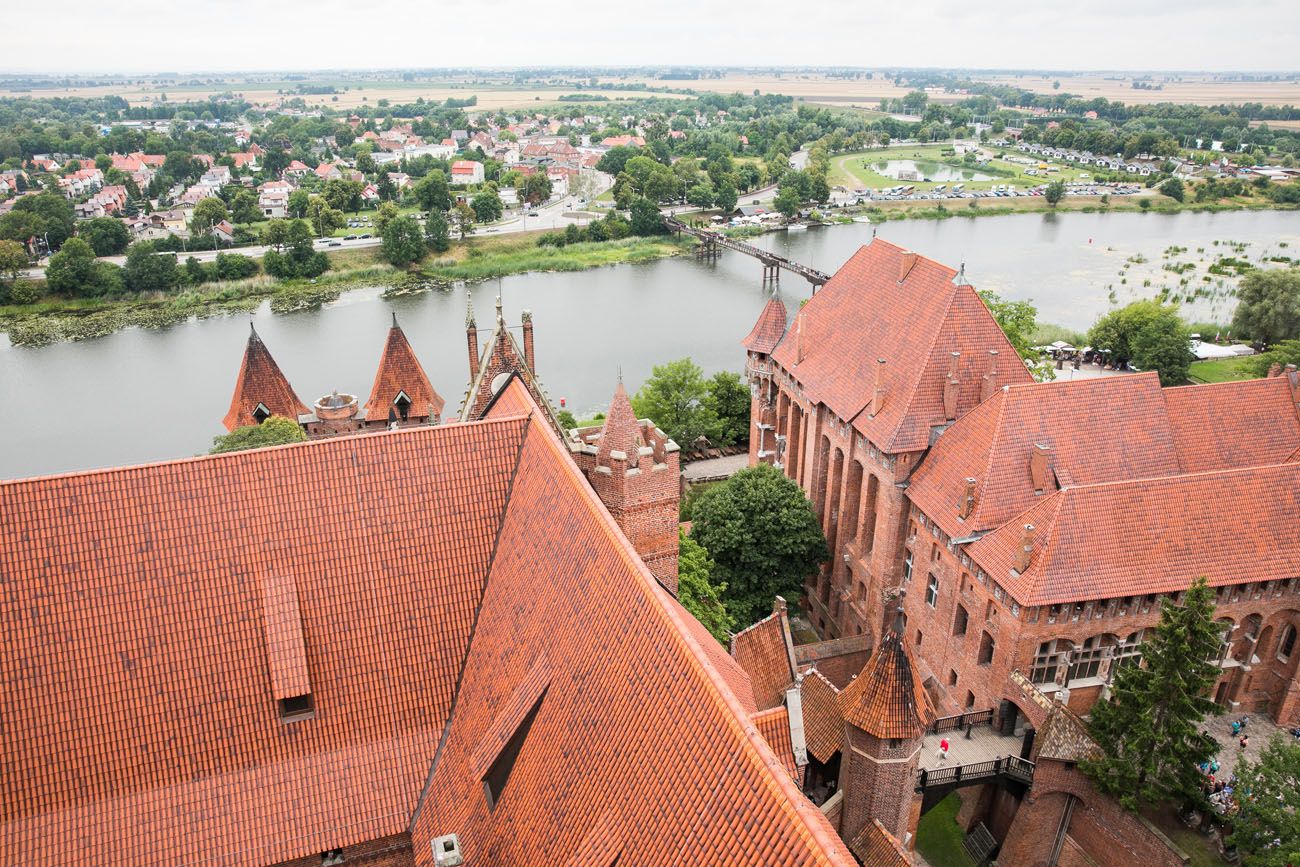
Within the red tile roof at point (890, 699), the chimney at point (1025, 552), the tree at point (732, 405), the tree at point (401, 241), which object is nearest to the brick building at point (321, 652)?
the red tile roof at point (890, 699)

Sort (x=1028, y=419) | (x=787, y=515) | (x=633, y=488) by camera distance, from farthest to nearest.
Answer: (x=787, y=515)
(x=1028, y=419)
(x=633, y=488)

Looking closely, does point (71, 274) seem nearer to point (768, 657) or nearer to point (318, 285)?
point (318, 285)

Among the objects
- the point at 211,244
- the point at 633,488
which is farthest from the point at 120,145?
the point at 633,488

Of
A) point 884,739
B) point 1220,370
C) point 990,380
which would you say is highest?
point 990,380

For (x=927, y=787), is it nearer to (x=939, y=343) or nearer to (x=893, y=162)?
(x=939, y=343)

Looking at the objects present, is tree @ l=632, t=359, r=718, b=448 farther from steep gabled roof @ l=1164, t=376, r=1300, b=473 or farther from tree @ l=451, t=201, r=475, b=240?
tree @ l=451, t=201, r=475, b=240

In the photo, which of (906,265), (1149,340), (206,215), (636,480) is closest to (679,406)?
(906,265)

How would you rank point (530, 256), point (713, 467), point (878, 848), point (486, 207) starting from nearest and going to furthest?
point (878, 848) < point (713, 467) < point (530, 256) < point (486, 207)
